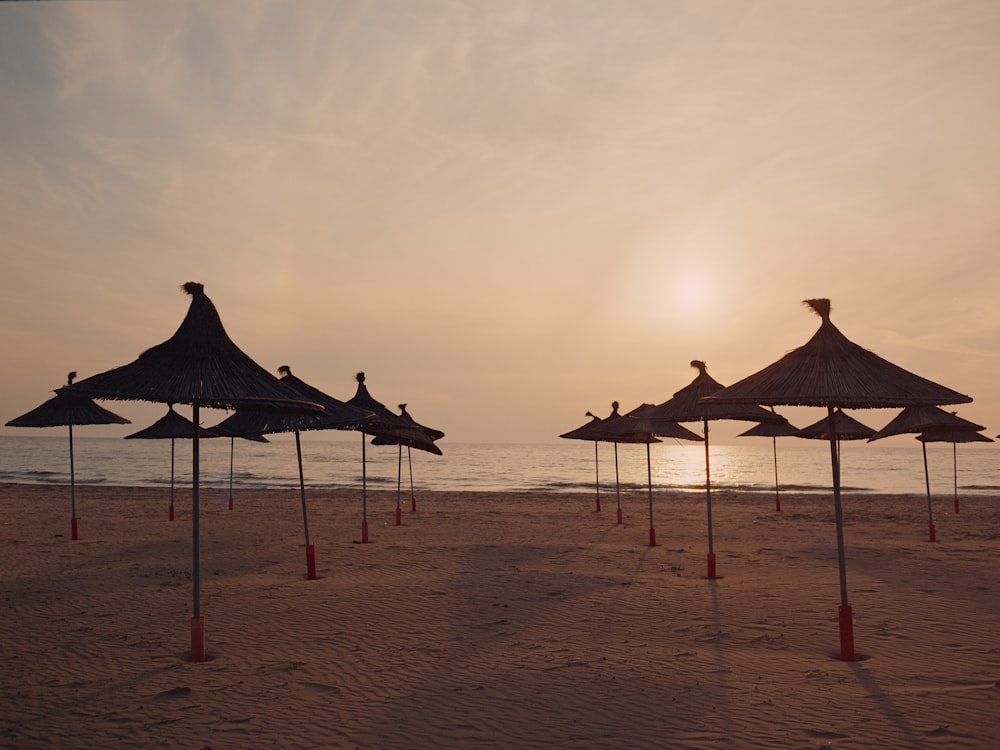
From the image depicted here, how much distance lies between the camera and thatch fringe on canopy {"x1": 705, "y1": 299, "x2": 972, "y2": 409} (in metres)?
7.62

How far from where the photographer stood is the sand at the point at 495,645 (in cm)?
615

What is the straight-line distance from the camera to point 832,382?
308 inches

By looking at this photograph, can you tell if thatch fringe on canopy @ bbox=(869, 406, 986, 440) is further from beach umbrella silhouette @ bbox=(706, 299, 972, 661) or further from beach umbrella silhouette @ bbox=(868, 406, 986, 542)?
beach umbrella silhouette @ bbox=(706, 299, 972, 661)

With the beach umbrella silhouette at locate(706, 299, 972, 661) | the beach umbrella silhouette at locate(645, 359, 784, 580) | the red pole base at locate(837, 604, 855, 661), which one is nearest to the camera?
the beach umbrella silhouette at locate(706, 299, 972, 661)

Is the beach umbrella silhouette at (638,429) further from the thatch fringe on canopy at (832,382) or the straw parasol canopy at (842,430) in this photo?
the thatch fringe on canopy at (832,382)

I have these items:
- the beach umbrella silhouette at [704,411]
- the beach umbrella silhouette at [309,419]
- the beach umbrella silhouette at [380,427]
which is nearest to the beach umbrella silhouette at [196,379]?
the beach umbrella silhouette at [309,419]

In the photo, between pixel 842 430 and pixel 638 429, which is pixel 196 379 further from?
pixel 842 430

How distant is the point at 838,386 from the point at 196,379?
690cm

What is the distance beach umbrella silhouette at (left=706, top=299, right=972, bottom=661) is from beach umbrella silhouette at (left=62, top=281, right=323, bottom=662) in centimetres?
531

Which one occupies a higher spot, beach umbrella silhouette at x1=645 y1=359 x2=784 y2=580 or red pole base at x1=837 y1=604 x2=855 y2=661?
beach umbrella silhouette at x1=645 y1=359 x2=784 y2=580

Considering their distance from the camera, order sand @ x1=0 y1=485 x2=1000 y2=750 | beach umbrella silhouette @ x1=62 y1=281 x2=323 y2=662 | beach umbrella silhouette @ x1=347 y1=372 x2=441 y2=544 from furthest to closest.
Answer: beach umbrella silhouette @ x1=347 y1=372 x2=441 y2=544, beach umbrella silhouette @ x1=62 y1=281 x2=323 y2=662, sand @ x1=0 y1=485 x2=1000 y2=750

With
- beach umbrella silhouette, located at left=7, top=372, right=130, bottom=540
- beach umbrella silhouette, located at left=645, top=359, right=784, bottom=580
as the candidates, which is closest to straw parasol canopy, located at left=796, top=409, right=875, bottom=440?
beach umbrella silhouette, located at left=645, top=359, right=784, bottom=580

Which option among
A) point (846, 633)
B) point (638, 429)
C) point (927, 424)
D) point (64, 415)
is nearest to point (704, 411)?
point (638, 429)

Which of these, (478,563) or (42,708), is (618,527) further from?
(42,708)
